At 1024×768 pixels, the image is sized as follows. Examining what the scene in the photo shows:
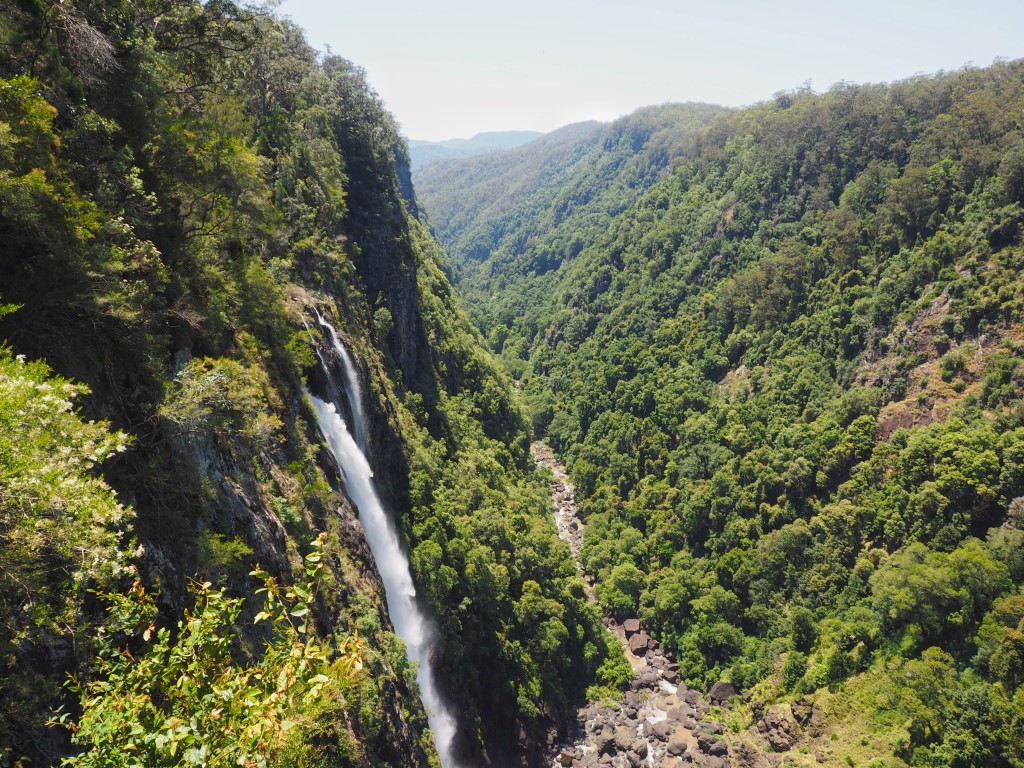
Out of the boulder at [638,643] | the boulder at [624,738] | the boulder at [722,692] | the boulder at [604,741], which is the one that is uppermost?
the boulder at [604,741]

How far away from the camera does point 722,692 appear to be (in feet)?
174

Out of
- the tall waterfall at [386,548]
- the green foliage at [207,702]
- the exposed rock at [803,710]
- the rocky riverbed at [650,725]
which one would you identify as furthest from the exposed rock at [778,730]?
the green foliage at [207,702]

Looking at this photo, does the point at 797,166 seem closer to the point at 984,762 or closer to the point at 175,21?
the point at 984,762

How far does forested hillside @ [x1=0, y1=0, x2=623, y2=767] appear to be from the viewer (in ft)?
20.9

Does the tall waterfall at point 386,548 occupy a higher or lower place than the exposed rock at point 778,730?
higher

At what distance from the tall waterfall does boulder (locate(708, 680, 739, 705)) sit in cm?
2969

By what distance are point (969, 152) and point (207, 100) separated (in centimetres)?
9485

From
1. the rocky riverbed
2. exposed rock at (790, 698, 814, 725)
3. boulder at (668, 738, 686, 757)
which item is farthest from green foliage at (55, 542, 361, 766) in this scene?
exposed rock at (790, 698, 814, 725)

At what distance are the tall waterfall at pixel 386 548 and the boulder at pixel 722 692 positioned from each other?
2969 cm

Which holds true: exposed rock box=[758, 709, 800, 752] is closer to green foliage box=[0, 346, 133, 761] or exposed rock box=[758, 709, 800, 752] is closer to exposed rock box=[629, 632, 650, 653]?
exposed rock box=[629, 632, 650, 653]

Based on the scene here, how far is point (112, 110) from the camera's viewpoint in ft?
57.7

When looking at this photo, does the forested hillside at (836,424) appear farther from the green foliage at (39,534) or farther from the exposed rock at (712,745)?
the green foliage at (39,534)

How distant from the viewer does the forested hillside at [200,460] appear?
6.37 m

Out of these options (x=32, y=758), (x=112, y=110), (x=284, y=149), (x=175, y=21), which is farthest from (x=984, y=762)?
(x=284, y=149)
